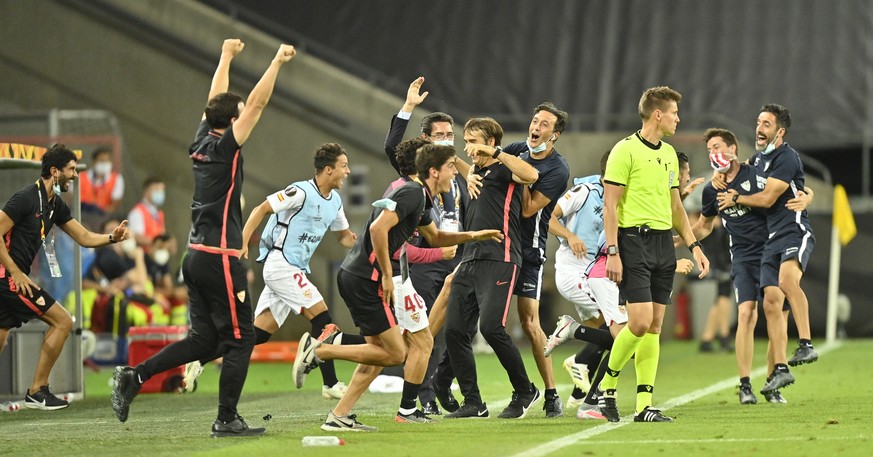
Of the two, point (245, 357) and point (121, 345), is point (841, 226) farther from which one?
point (245, 357)

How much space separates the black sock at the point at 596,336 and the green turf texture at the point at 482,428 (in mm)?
549

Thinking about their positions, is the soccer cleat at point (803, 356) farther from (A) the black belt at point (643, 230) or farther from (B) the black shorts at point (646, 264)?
(A) the black belt at point (643, 230)

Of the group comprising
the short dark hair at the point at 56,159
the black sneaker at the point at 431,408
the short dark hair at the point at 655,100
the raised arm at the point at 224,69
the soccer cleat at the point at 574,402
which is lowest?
the soccer cleat at the point at 574,402

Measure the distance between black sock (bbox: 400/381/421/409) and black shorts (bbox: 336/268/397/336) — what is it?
0.73m

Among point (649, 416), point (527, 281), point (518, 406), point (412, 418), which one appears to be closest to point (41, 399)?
point (412, 418)

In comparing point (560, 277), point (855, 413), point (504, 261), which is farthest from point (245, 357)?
point (855, 413)

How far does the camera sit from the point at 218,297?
8.52 metres

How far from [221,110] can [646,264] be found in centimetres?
306

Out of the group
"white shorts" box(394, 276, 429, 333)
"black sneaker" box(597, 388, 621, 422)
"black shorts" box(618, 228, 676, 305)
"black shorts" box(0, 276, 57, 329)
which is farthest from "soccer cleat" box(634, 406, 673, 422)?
"black shorts" box(0, 276, 57, 329)

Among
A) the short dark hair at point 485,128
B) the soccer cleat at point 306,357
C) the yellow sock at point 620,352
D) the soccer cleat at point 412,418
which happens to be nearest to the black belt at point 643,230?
the yellow sock at point 620,352

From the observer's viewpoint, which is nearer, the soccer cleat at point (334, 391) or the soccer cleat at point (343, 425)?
the soccer cleat at point (343, 425)

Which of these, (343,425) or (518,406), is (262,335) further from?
(343,425)

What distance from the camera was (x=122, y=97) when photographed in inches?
871

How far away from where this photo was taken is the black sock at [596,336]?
34.1 feet
